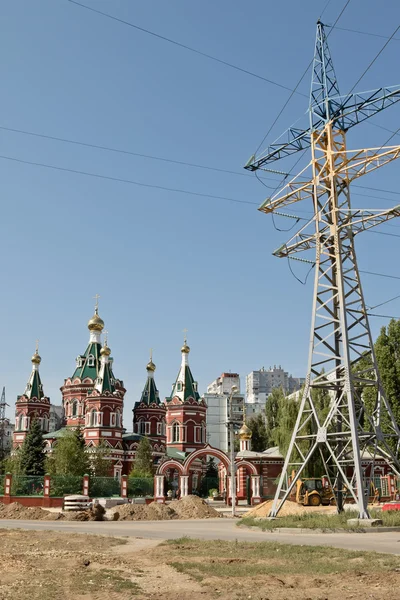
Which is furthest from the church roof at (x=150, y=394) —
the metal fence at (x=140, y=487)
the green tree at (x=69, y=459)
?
the metal fence at (x=140, y=487)

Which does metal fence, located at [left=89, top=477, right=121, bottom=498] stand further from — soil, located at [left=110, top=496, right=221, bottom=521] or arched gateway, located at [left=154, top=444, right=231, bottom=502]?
soil, located at [left=110, top=496, right=221, bottom=521]

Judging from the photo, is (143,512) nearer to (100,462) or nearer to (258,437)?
(100,462)

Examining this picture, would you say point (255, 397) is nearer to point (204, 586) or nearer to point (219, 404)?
point (219, 404)

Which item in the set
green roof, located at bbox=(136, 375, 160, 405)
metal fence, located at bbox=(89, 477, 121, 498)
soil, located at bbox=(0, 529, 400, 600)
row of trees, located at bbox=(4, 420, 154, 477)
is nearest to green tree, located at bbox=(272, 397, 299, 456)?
metal fence, located at bbox=(89, 477, 121, 498)

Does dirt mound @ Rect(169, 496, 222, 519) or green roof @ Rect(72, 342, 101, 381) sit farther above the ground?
green roof @ Rect(72, 342, 101, 381)

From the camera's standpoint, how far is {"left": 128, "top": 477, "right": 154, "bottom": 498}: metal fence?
4369cm

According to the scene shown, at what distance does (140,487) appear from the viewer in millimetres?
44094

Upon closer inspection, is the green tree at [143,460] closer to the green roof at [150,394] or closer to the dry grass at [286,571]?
the green roof at [150,394]

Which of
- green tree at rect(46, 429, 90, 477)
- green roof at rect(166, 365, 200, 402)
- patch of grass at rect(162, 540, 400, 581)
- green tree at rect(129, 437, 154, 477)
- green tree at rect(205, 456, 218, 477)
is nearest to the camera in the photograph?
patch of grass at rect(162, 540, 400, 581)

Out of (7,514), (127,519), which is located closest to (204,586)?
(127,519)

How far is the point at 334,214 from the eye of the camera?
2248 cm

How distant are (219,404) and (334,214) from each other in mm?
86381

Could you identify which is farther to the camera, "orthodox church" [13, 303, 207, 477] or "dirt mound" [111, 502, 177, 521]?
"orthodox church" [13, 303, 207, 477]

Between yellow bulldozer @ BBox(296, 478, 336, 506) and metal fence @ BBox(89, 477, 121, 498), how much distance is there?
49.7 ft
